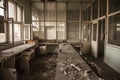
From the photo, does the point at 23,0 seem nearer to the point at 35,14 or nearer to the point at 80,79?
the point at 35,14

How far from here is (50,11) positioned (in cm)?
825

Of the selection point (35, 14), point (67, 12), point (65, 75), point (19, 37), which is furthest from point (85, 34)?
point (65, 75)

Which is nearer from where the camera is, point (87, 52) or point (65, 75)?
point (65, 75)

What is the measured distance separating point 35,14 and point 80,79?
23.9 ft

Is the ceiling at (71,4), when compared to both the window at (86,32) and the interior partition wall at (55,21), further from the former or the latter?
the window at (86,32)

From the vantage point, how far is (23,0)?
21.9 ft

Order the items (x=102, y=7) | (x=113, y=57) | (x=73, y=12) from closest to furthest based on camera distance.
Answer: (x=113, y=57), (x=102, y=7), (x=73, y=12)

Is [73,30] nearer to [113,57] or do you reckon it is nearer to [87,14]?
[87,14]

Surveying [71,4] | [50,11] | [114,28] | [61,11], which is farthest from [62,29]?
[114,28]

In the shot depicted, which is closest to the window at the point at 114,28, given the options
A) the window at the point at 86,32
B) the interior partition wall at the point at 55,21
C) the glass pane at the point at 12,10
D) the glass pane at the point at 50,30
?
the window at the point at 86,32

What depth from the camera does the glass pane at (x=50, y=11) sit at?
8094 millimetres

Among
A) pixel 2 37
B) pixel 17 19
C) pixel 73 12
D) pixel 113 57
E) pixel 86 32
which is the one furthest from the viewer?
pixel 73 12

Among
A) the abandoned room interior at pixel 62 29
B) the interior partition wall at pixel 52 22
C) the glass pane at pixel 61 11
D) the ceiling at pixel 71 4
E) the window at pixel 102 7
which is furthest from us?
the glass pane at pixel 61 11

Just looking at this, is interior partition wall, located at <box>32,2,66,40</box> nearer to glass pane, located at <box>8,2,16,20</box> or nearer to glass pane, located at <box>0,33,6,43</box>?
glass pane, located at <box>8,2,16,20</box>
